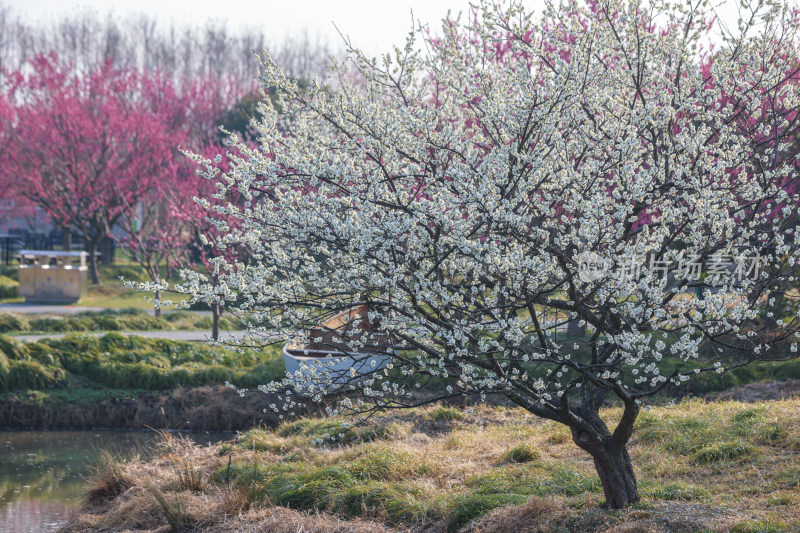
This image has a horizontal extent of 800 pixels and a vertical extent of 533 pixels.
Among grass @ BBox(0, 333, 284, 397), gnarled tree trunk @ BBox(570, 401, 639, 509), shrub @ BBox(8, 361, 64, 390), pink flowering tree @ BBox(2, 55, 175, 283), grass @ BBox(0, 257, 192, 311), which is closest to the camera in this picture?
gnarled tree trunk @ BBox(570, 401, 639, 509)

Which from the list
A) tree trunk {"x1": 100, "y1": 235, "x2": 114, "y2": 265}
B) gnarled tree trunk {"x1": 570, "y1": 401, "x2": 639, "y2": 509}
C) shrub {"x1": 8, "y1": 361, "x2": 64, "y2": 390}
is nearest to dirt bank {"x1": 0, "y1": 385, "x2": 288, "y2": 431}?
shrub {"x1": 8, "y1": 361, "x2": 64, "y2": 390}

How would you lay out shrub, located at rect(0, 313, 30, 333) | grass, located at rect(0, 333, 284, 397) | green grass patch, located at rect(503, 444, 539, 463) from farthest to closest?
shrub, located at rect(0, 313, 30, 333), grass, located at rect(0, 333, 284, 397), green grass patch, located at rect(503, 444, 539, 463)

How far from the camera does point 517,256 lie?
4.59 metres

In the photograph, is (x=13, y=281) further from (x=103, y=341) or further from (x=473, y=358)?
(x=473, y=358)

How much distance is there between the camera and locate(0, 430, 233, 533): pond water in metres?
8.73

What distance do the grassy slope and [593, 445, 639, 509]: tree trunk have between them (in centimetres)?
14

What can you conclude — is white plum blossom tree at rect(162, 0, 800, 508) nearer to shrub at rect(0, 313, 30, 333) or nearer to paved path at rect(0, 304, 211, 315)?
shrub at rect(0, 313, 30, 333)

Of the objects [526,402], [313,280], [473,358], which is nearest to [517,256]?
[473,358]

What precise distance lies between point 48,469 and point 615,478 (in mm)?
8101

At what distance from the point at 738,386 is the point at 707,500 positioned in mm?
6066

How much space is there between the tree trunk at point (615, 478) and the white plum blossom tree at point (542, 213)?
0.7 inches

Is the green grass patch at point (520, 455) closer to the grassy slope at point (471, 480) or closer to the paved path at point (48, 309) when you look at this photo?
the grassy slope at point (471, 480)
